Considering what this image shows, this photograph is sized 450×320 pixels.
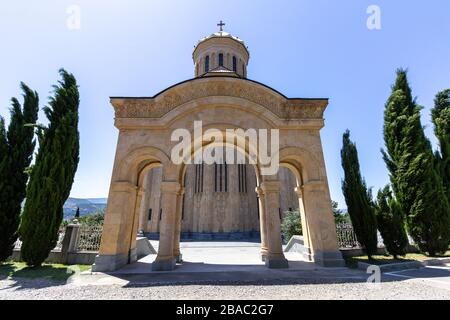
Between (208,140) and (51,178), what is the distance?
6.63 metres

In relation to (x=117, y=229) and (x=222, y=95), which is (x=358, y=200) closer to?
(x=222, y=95)

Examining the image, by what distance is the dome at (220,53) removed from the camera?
2223cm

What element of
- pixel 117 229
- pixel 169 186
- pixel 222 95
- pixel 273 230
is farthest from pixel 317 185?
pixel 117 229

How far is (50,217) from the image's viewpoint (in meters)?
8.18

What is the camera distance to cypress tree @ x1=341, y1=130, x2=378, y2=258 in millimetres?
8195

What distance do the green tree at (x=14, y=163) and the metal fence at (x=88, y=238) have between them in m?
2.49

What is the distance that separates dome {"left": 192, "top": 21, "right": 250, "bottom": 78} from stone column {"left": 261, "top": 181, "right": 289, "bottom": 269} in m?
17.4

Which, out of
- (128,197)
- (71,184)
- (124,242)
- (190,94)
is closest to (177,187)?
(128,197)

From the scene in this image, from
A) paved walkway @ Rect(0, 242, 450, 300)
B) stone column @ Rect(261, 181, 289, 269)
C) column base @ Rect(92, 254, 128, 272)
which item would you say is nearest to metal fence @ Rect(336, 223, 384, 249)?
paved walkway @ Rect(0, 242, 450, 300)

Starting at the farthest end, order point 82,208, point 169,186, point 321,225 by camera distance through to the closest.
A: point 82,208 < point 169,186 < point 321,225

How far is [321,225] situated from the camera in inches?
314

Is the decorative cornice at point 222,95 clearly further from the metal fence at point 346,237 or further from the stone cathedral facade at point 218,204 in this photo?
the stone cathedral facade at point 218,204

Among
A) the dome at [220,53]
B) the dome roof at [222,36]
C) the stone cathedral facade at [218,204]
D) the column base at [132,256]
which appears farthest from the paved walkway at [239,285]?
the dome roof at [222,36]
